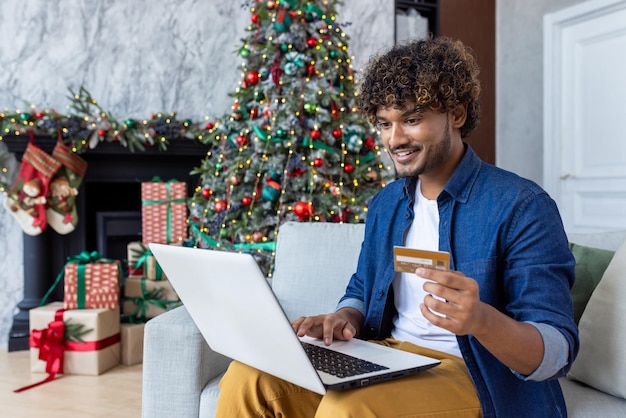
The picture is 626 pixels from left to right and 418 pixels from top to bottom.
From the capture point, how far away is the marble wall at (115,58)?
3502 mm

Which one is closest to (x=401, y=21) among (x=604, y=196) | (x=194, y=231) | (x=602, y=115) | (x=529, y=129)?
(x=529, y=129)

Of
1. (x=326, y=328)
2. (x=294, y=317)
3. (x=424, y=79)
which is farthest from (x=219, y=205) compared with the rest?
(x=424, y=79)

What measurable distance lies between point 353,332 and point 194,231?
1888mm

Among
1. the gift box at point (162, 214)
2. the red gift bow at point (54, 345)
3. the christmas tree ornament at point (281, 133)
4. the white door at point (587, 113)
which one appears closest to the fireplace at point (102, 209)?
the gift box at point (162, 214)

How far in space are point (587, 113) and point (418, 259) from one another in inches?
148

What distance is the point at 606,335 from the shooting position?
1411 millimetres

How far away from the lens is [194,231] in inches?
122

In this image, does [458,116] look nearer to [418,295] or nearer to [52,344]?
[418,295]

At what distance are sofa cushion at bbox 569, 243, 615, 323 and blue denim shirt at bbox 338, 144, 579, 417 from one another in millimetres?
397

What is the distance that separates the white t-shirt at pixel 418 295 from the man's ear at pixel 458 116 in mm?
172

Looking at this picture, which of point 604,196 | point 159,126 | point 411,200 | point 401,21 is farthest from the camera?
point 401,21

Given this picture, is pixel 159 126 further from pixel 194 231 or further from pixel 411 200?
pixel 411 200

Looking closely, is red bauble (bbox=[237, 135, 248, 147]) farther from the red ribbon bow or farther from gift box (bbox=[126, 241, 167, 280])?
the red ribbon bow

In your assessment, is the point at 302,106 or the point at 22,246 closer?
the point at 302,106
